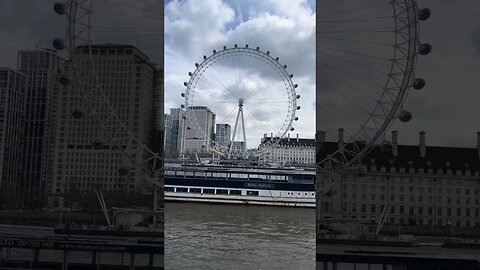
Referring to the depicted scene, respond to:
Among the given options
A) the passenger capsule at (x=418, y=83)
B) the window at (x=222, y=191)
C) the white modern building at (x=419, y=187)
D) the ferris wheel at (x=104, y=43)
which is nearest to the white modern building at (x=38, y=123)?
the ferris wheel at (x=104, y=43)

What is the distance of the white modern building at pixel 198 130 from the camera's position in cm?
1730

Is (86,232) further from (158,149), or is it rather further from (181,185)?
(181,185)

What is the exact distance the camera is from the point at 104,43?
550 cm

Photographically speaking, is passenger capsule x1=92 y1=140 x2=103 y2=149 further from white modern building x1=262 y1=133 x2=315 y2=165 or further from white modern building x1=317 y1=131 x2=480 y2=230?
white modern building x1=262 y1=133 x2=315 y2=165

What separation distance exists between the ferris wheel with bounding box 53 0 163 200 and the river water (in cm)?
205

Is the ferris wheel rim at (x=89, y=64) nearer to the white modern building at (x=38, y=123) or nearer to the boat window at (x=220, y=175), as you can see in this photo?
the white modern building at (x=38, y=123)

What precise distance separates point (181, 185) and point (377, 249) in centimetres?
1624

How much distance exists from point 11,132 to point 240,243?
6396 mm

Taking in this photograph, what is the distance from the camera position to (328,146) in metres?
5.21

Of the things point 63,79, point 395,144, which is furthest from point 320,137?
point 63,79

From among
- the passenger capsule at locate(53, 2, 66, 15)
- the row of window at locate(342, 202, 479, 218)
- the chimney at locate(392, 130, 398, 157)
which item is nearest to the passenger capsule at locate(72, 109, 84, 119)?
the passenger capsule at locate(53, 2, 66, 15)

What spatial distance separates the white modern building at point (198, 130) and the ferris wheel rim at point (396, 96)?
12068mm

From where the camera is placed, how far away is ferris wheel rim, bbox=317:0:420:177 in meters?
4.94

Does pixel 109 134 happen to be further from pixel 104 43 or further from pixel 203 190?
pixel 203 190
